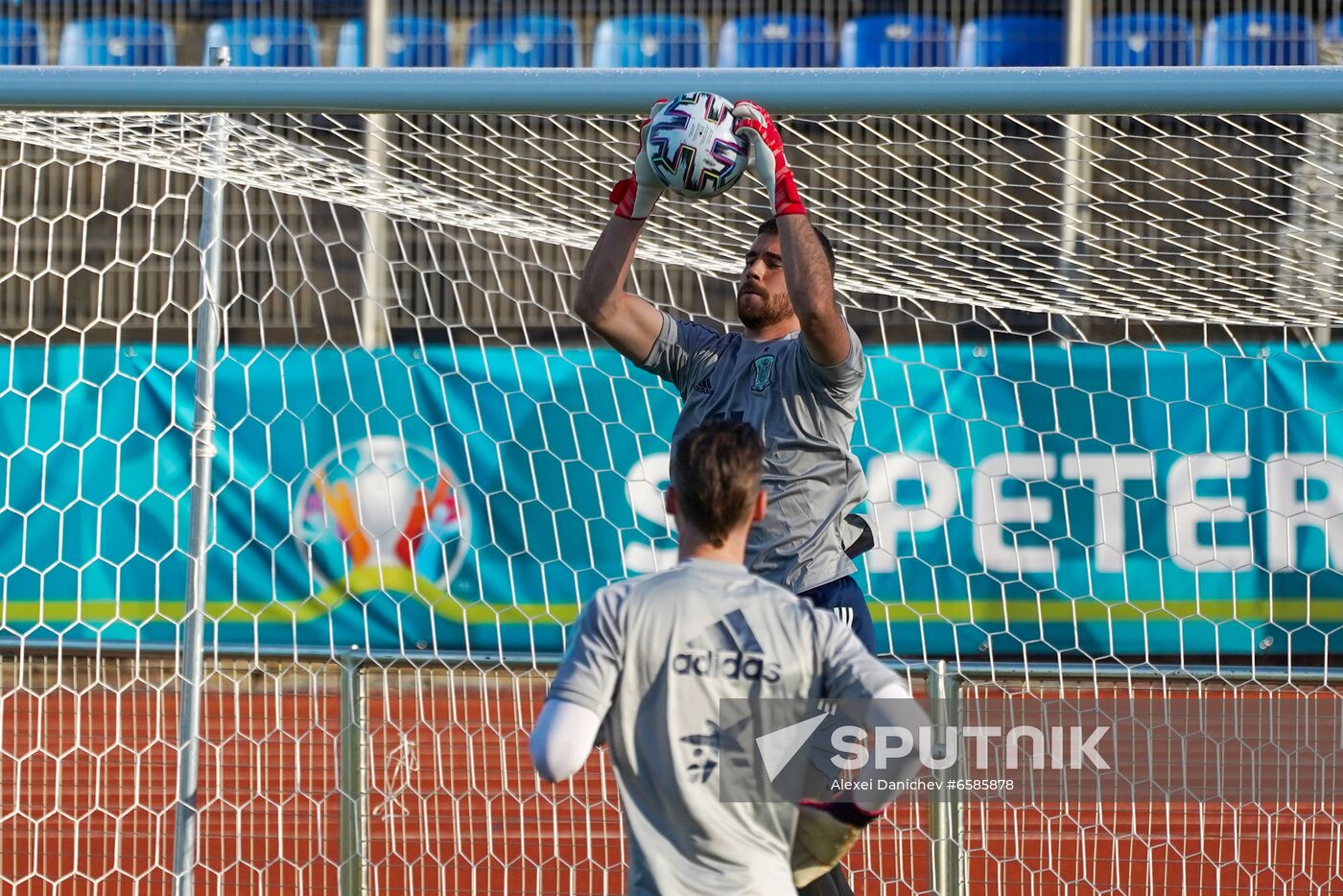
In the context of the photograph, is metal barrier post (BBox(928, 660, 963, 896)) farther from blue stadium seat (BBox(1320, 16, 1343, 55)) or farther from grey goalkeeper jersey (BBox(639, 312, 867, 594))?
blue stadium seat (BBox(1320, 16, 1343, 55))

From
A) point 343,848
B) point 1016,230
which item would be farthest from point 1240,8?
point 343,848

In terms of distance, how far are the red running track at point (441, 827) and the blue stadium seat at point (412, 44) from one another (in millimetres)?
5250

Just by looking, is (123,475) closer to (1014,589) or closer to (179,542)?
(179,542)

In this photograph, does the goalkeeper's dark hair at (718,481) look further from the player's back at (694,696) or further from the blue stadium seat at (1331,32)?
the blue stadium seat at (1331,32)

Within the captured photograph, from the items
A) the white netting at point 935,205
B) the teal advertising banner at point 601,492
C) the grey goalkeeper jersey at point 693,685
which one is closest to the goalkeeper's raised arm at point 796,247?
the grey goalkeeper jersey at point 693,685

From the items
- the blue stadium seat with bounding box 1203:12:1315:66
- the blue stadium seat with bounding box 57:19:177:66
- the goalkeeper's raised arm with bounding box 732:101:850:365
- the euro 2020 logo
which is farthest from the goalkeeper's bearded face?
the blue stadium seat with bounding box 57:19:177:66

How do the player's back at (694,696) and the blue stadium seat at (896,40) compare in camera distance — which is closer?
the player's back at (694,696)

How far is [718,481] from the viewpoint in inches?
91.0

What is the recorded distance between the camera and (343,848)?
13.6ft

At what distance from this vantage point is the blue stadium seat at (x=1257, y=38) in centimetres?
962

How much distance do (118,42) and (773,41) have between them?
4840mm

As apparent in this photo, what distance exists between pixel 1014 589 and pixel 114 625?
14.1 ft

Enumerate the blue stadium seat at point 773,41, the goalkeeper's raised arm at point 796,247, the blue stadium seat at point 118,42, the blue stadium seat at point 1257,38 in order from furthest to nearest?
the blue stadium seat at point 118,42, the blue stadium seat at point 773,41, the blue stadium seat at point 1257,38, the goalkeeper's raised arm at point 796,247

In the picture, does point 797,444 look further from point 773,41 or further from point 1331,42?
point 773,41
